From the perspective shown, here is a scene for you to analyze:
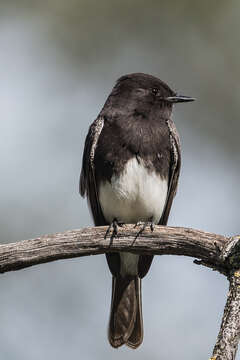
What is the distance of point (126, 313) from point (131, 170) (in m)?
1.30

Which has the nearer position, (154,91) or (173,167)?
(173,167)

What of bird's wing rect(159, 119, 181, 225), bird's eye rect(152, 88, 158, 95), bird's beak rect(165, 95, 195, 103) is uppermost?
bird's eye rect(152, 88, 158, 95)

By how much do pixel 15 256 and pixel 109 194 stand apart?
1277 millimetres

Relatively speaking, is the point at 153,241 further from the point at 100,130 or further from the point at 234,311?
the point at 100,130

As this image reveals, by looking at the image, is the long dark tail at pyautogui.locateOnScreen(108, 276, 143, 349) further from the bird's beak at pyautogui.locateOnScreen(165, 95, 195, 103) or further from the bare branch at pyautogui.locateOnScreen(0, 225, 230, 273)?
the bird's beak at pyautogui.locateOnScreen(165, 95, 195, 103)

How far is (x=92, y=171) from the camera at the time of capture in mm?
5449

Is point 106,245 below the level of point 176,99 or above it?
below

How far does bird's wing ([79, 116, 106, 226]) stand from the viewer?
214 inches

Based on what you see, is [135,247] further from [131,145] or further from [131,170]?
[131,145]

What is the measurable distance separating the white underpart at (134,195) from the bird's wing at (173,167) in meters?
0.14

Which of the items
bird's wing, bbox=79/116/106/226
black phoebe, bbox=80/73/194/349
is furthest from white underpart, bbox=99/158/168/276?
bird's wing, bbox=79/116/106/226

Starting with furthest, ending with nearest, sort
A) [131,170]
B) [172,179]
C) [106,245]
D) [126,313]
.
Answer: [126,313], [172,179], [131,170], [106,245]

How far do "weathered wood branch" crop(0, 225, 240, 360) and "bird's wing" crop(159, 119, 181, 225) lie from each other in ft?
3.62

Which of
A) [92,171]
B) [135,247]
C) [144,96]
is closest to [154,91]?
[144,96]
